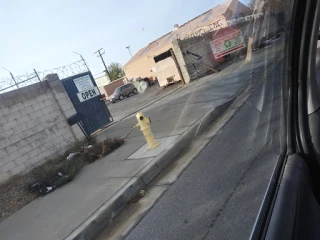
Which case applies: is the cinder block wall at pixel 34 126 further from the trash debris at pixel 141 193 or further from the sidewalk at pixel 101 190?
the trash debris at pixel 141 193

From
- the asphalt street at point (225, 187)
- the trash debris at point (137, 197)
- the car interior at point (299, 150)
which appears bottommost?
the trash debris at point (137, 197)

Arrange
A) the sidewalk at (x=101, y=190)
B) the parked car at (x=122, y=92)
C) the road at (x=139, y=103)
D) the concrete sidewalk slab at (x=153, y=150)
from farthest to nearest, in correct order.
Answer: the parked car at (x=122, y=92)
the road at (x=139, y=103)
the concrete sidewalk slab at (x=153, y=150)
the sidewalk at (x=101, y=190)

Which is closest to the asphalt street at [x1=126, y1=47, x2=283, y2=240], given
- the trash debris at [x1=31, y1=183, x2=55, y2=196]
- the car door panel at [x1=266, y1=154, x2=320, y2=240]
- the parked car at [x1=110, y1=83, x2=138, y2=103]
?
the car door panel at [x1=266, y1=154, x2=320, y2=240]

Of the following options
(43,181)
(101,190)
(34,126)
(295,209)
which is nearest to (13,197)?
(43,181)

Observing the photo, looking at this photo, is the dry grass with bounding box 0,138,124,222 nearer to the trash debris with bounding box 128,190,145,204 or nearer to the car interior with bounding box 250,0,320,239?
the trash debris with bounding box 128,190,145,204

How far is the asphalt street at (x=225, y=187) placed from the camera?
1.48 m

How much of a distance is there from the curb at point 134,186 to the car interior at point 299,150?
568 mm

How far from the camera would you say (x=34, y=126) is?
8.34 meters

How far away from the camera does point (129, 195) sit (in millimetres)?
4332

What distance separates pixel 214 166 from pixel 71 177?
11.1 feet

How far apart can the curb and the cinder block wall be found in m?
4.43

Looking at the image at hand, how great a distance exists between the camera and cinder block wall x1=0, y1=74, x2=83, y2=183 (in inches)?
297

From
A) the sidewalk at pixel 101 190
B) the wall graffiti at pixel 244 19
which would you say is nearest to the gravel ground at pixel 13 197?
the sidewalk at pixel 101 190

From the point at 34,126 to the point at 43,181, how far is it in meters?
2.81
